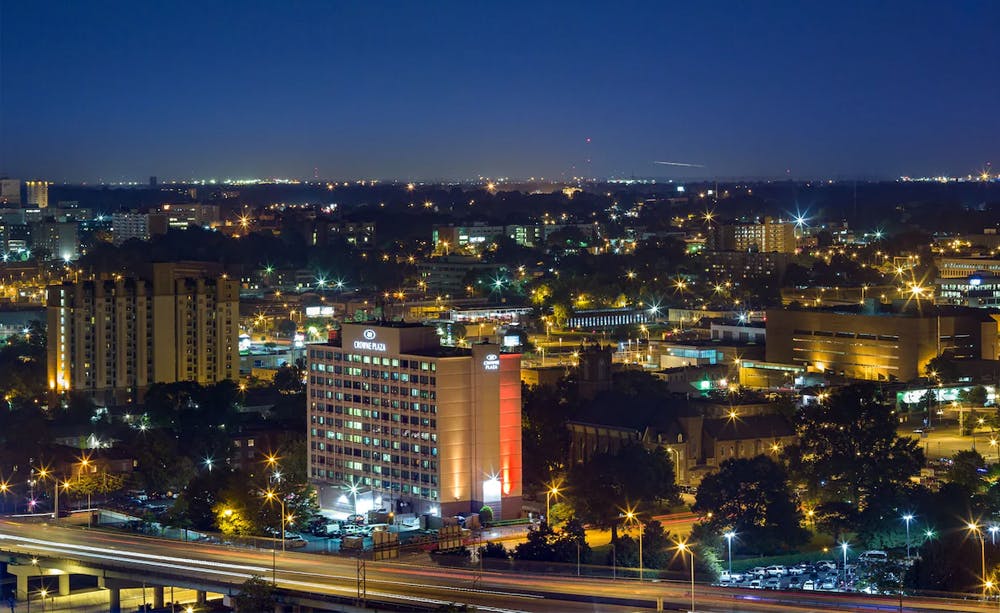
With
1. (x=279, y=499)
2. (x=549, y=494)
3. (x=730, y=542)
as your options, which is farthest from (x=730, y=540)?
(x=279, y=499)

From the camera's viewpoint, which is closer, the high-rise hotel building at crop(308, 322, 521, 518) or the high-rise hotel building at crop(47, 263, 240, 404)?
the high-rise hotel building at crop(308, 322, 521, 518)

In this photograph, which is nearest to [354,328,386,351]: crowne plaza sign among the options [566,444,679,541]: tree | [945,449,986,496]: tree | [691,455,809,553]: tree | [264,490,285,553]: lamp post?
[264,490,285,553]: lamp post

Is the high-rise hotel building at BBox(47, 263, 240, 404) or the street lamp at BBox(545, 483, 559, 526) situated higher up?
the high-rise hotel building at BBox(47, 263, 240, 404)

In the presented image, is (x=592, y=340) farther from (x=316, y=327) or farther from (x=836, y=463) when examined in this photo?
(x=836, y=463)

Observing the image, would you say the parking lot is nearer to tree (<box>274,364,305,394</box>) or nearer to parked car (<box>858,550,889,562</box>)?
parked car (<box>858,550,889,562</box>)

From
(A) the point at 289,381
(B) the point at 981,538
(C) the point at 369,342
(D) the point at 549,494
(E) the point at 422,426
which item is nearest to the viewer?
(B) the point at 981,538

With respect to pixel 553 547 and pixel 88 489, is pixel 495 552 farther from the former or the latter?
pixel 88 489
